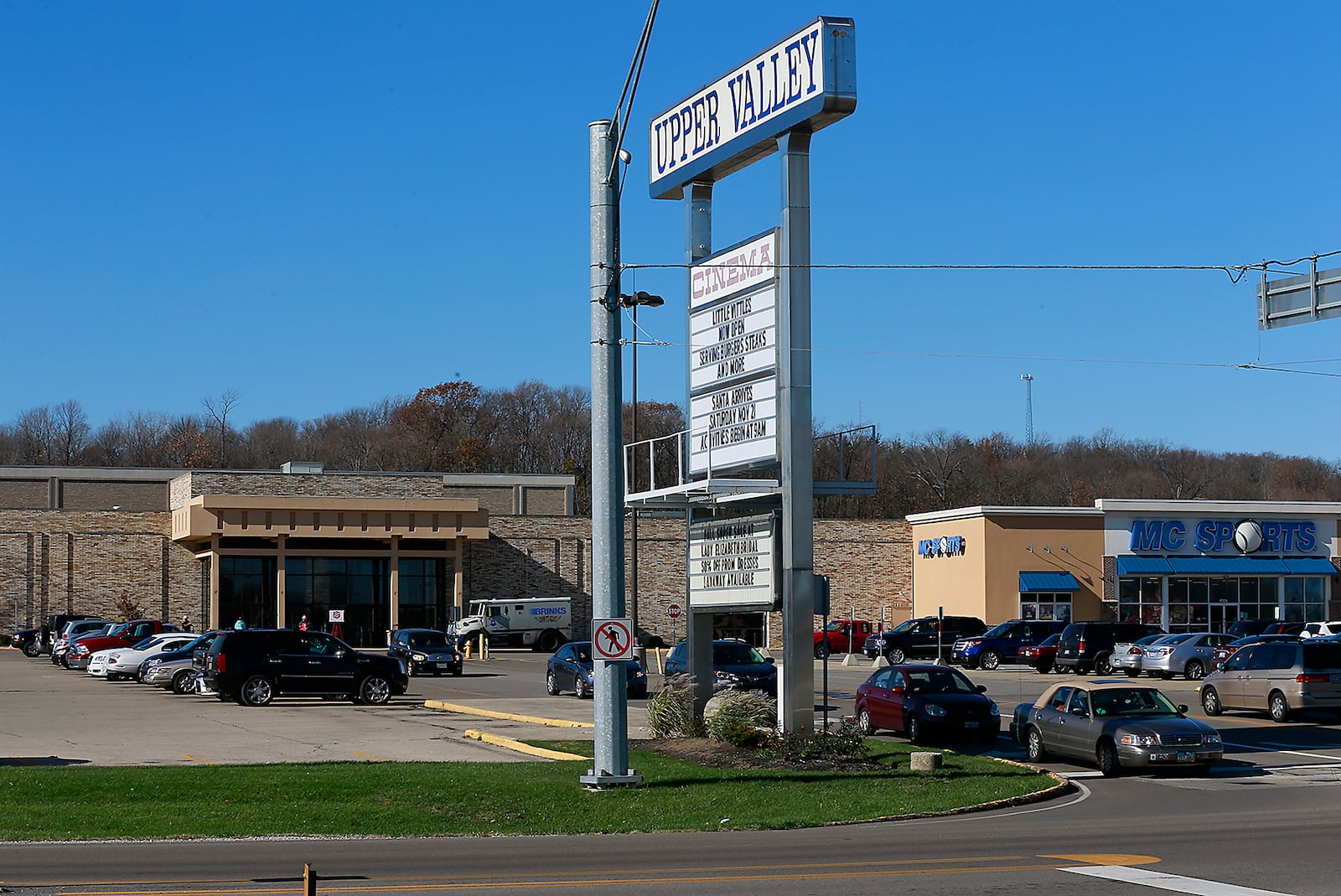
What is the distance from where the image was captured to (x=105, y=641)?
48.7 meters

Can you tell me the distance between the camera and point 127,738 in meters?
25.2

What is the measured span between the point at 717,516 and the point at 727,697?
11.4ft

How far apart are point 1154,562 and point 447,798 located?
174 feet

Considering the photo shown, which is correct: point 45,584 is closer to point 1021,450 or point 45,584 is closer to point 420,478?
point 420,478

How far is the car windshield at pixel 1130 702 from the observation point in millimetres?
22984

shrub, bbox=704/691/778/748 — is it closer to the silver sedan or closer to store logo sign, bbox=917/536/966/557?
the silver sedan

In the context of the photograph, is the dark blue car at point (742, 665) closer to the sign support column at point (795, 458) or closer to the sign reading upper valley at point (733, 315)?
the sign support column at point (795, 458)

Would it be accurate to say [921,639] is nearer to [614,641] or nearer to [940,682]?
Result: [940,682]

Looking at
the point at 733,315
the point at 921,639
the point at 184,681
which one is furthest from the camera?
the point at 921,639

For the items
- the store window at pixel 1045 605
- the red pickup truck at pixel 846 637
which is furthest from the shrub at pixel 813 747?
the store window at pixel 1045 605

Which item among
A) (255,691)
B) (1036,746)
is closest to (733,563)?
(1036,746)

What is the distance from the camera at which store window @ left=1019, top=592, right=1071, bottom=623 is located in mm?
64250

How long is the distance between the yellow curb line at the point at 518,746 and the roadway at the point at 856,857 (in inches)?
206

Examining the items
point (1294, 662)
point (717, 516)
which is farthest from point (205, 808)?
point (1294, 662)
